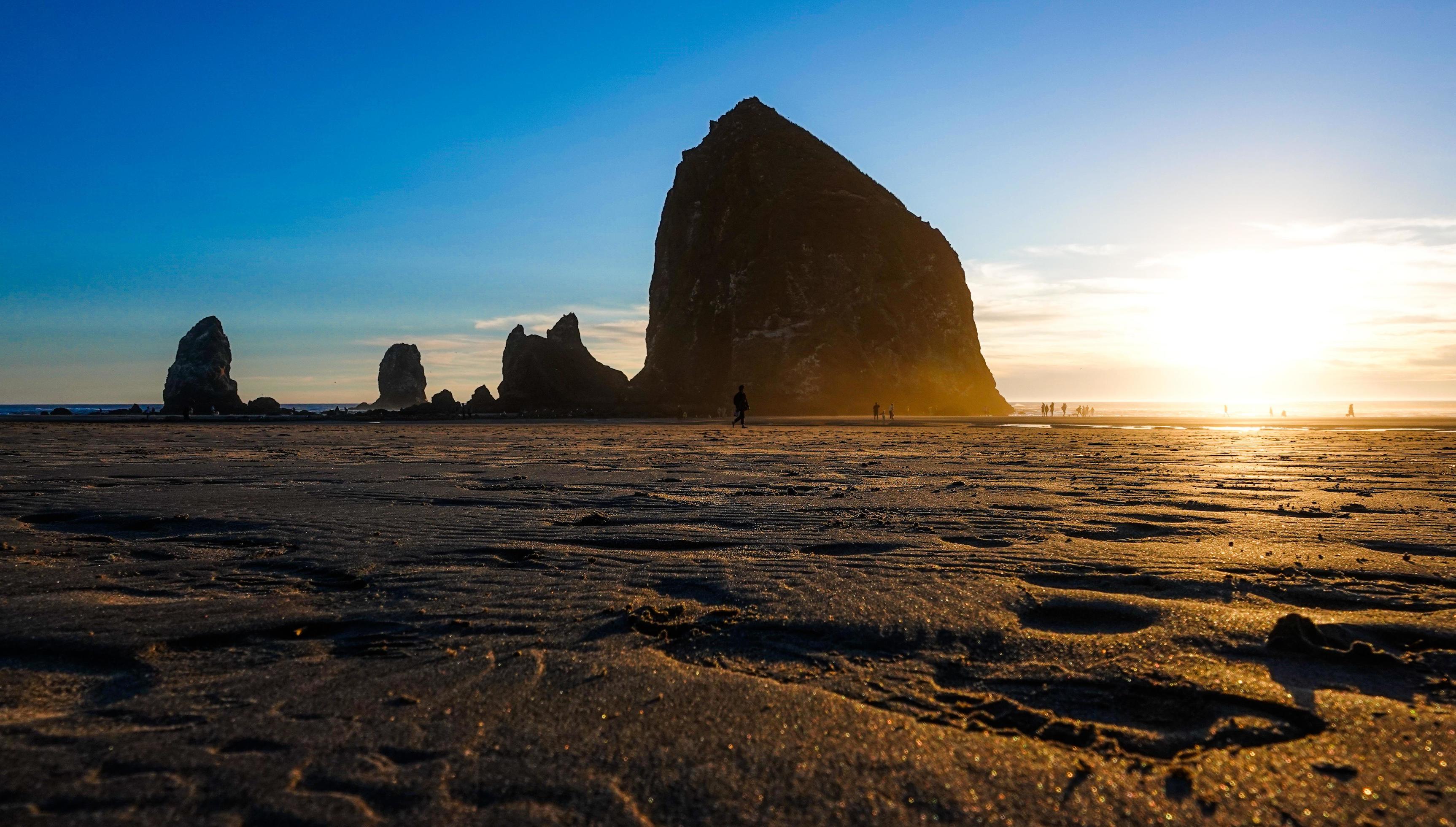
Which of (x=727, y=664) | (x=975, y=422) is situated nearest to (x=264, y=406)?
(x=975, y=422)

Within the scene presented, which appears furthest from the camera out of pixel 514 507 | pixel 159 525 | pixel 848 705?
pixel 514 507

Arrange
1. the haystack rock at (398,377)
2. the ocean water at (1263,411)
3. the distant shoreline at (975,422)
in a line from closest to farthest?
1. the distant shoreline at (975,422)
2. the ocean water at (1263,411)
3. the haystack rock at (398,377)

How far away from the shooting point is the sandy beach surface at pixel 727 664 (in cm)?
168

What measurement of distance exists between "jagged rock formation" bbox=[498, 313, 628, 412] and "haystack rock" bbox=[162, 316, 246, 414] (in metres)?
30.7

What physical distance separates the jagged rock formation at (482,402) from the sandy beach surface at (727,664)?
6694cm

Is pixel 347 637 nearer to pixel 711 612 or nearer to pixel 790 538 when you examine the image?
pixel 711 612

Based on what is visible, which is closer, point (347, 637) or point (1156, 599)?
point (347, 637)

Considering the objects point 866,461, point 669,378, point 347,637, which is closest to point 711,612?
point 347,637

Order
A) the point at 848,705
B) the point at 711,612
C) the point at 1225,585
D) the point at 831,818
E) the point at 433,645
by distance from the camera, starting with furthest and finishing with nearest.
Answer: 1. the point at 1225,585
2. the point at 711,612
3. the point at 433,645
4. the point at 848,705
5. the point at 831,818

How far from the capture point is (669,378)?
71812mm

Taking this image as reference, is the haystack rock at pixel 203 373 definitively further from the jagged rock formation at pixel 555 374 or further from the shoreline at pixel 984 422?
the shoreline at pixel 984 422

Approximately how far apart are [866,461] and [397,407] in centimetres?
14777

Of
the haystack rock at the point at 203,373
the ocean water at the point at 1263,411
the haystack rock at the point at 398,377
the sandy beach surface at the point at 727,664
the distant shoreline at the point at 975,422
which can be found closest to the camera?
→ the sandy beach surface at the point at 727,664

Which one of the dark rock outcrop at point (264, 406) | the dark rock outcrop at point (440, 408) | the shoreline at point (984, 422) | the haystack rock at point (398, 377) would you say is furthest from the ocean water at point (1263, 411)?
the haystack rock at point (398, 377)
